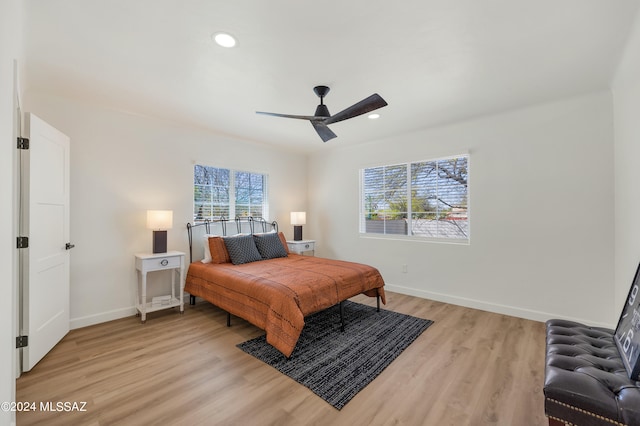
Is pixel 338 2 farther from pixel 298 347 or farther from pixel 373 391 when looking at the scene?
pixel 298 347

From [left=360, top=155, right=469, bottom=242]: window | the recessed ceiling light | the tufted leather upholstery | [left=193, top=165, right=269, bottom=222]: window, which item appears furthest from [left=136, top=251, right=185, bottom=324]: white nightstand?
the tufted leather upholstery

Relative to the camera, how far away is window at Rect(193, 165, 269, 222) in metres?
4.20

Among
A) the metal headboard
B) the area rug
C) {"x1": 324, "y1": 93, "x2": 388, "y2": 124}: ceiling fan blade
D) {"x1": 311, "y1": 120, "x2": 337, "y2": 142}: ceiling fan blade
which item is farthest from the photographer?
the metal headboard

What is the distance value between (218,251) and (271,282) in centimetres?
131

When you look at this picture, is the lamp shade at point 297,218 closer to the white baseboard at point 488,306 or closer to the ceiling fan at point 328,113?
the white baseboard at point 488,306

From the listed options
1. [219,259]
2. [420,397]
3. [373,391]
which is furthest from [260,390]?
[219,259]

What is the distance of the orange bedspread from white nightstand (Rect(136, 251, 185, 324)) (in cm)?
20

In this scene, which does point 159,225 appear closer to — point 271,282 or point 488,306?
point 271,282

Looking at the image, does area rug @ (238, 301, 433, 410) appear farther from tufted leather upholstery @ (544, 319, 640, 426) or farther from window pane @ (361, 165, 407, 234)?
window pane @ (361, 165, 407, 234)

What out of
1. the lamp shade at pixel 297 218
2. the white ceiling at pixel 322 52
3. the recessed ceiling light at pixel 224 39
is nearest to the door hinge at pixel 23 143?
the white ceiling at pixel 322 52

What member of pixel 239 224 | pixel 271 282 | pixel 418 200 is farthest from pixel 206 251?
pixel 418 200

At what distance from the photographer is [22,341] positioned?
7.28 feet

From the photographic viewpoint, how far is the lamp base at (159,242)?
11.5 ft

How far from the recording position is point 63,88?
9.28ft
